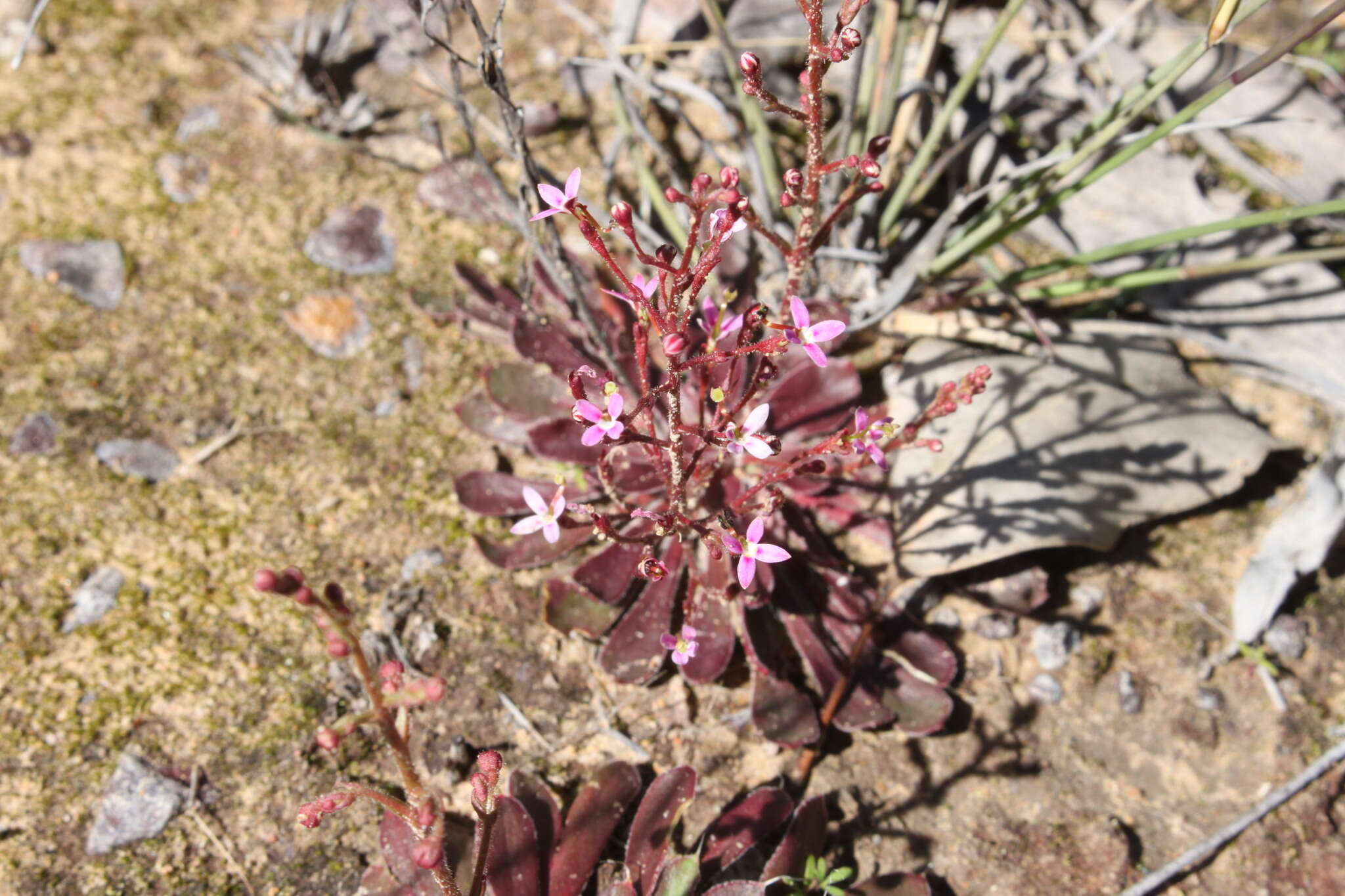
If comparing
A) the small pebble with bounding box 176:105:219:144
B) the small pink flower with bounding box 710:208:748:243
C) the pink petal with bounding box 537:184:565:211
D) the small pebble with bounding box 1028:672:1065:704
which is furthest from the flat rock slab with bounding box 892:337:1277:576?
the small pebble with bounding box 176:105:219:144

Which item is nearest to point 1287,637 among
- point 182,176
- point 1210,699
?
point 1210,699

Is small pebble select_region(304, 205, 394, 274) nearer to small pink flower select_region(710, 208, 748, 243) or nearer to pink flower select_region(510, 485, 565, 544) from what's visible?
pink flower select_region(510, 485, 565, 544)

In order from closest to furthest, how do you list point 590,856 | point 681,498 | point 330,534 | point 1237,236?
point 681,498 < point 590,856 < point 330,534 < point 1237,236

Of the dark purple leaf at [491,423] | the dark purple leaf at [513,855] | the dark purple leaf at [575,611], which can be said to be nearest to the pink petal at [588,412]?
the dark purple leaf at [575,611]

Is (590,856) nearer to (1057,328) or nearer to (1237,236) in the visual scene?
(1057,328)

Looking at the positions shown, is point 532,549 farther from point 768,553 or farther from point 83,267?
point 83,267

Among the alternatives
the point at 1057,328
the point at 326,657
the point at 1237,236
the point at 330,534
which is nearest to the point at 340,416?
the point at 330,534
